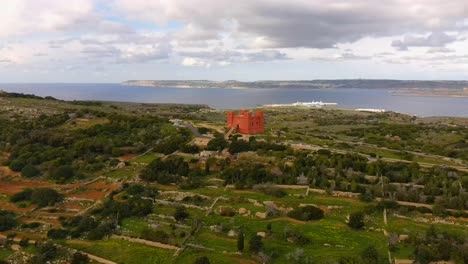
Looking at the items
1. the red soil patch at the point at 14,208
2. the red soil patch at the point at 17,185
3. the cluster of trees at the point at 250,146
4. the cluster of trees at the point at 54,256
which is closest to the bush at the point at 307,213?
the cluster of trees at the point at 54,256

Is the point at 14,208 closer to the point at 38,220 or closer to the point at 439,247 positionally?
the point at 38,220

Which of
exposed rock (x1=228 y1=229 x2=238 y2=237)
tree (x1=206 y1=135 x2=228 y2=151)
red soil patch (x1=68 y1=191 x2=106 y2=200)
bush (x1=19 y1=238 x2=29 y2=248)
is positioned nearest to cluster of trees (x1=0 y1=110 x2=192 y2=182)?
tree (x1=206 y1=135 x2=228 y2=151)

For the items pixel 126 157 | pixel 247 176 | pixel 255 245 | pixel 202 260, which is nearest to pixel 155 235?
pixel 202 260

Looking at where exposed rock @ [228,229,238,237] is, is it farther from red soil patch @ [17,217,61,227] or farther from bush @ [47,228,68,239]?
red soil patch @ [17,217,61,227]

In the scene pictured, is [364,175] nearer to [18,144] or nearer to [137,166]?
[137,166]

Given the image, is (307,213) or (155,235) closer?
(155,235)

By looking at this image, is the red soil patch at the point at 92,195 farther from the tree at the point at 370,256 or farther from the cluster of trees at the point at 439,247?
the cluster of trees at the point at 439,247
